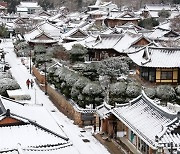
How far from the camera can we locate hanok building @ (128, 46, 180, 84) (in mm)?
34156

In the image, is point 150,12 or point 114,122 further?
point 150,12

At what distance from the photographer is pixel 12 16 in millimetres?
91188

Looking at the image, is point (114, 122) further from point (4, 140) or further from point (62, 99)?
point (4, 140)

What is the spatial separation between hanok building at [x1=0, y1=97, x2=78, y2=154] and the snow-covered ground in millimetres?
2645

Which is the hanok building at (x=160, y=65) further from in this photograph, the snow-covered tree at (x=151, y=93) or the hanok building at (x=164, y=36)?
the hanok building at (x=164, y=36)

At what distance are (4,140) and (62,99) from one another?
15.0m

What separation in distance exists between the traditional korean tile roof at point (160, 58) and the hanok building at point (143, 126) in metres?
11.0

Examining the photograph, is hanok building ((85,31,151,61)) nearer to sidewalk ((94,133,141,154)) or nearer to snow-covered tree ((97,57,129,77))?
snow-covered tree ((97,57,129,77))

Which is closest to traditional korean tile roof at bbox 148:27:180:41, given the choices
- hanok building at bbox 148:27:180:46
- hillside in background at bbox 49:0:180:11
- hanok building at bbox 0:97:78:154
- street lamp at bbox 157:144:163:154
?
hanok building at bbox 148:27:180:46

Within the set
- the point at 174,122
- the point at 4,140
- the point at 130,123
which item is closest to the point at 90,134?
the point at 130,123

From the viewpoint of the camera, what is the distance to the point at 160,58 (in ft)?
114

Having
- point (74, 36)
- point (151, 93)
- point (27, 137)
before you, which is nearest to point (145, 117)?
point (151, 93)

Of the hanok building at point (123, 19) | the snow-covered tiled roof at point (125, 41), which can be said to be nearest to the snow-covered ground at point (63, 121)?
the snow-covered tiled roof at point (125, 41)

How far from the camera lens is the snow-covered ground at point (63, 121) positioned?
2221cm
